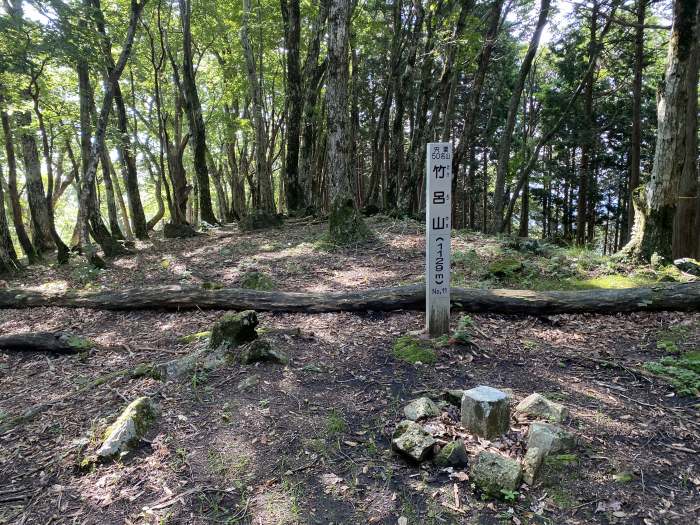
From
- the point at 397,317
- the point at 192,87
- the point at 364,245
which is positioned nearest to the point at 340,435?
the point at 397,317

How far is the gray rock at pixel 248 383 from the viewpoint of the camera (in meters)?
4.11

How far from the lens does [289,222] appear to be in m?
15.3

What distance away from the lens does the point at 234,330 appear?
15.8 ft

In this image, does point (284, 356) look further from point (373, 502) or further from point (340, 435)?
point (373, 502)

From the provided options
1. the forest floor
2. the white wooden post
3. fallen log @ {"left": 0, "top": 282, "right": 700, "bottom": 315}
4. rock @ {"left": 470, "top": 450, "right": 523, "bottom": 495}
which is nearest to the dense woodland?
fallen log @ {"left": 0, "top": 282, "right": 700, "bottom": 315}

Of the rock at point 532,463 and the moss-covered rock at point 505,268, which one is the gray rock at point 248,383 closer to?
the rock at point 532,463

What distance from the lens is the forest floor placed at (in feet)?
8.87

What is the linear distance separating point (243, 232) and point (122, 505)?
1246 centimetres

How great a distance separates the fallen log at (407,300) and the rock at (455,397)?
2.12 metres

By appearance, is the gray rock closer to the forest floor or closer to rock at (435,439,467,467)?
the forest floor

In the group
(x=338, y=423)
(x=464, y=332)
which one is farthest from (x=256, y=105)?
(x=338, y=423)

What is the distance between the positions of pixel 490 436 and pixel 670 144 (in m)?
6.81

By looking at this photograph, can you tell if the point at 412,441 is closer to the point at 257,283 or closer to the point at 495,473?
the point at 495,473

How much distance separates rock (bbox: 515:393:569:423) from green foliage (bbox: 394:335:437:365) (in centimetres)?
115
